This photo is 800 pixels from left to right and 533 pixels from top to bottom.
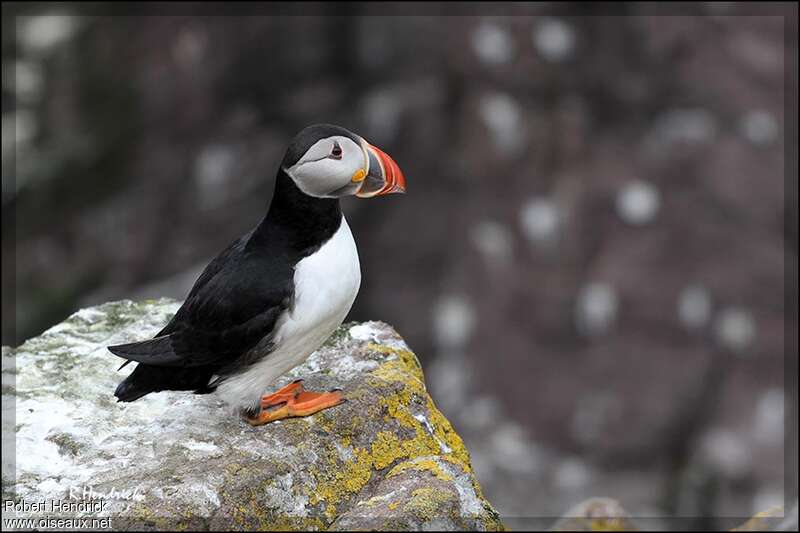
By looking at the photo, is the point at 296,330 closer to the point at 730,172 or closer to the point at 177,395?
the point at 177,395

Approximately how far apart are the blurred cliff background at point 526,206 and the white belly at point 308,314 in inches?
292

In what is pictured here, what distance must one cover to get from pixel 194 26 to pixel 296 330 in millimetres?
9400

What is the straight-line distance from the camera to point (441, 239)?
11.8 metres

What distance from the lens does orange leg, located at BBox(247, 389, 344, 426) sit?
13.6ft

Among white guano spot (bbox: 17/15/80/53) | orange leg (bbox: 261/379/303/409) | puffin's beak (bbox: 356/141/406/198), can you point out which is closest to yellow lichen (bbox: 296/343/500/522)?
orange leg (bbox: 261/379/303/409)

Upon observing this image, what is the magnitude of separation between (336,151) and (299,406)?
3.60ft

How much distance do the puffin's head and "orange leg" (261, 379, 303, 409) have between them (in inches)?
36.0

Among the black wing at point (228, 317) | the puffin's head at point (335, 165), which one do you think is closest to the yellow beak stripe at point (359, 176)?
the puffin's head at point (335, 165)

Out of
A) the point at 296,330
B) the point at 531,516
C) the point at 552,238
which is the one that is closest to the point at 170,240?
the point at 552,238

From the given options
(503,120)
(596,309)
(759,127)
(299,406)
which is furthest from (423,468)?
(759,127)

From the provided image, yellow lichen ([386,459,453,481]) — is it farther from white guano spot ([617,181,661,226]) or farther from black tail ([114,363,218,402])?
white guano spot ([617,181,661,226])

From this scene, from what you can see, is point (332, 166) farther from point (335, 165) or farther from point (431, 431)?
point (431, 431)

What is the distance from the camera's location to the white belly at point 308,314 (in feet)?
12.8

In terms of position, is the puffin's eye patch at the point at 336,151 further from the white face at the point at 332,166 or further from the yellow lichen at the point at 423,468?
the yellow lichen at the point at 423,468
